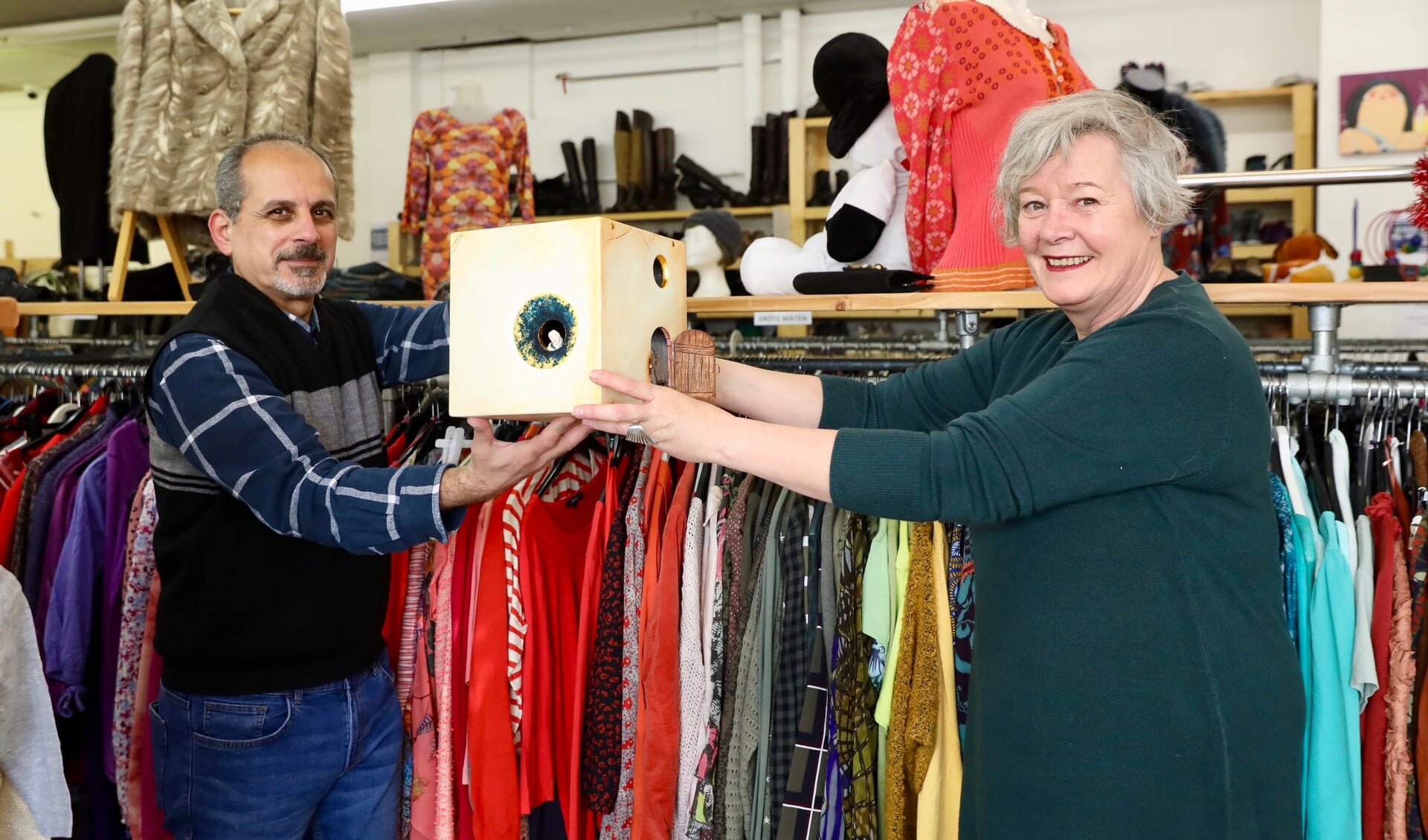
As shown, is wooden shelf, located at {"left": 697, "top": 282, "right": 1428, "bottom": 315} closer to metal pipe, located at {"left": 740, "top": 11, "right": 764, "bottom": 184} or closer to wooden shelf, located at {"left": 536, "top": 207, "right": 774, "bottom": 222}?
wooden shelf, located at {"left": 536, "top": 207, "right": 774, "bottom": 222}

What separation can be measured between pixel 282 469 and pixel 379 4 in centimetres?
486

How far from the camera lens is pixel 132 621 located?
2287mm

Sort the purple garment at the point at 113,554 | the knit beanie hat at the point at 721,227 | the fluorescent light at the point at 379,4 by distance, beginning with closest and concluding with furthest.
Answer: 1. the purple garment at the point at 113,554
2. the knit beanie hat at the point at 721,227
3. the fluorescent light at the point at 379,4

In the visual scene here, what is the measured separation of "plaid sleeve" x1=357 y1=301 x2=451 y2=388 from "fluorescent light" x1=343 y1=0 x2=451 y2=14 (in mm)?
4232

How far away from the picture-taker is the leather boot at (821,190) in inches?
218

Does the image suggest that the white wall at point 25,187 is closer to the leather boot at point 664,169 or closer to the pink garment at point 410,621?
the leather boot at point 664,169

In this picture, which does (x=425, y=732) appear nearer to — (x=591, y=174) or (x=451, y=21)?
(x=591, y=174)

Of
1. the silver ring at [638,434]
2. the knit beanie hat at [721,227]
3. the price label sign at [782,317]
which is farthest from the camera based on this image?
the knit beanie hat at [721,227]

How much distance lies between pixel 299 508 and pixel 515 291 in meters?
0.47

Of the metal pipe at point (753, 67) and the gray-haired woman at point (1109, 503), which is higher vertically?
the metal pipe at point (753, 67)

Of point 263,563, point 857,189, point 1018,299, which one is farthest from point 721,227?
point 263,563

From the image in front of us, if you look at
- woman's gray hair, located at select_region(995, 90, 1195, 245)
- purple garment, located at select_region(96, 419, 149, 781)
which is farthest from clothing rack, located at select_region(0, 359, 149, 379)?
woman's gray hair, located at select_region(995, 90, 1195, 245)

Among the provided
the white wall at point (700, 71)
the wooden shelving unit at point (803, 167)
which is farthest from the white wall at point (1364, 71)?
the wooden shelving unit at point (803, 167)

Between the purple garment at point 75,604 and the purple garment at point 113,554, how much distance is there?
0.03 metres
